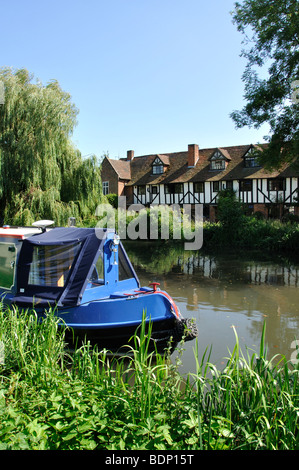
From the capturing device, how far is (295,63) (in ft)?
66.4

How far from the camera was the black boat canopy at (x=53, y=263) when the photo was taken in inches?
274

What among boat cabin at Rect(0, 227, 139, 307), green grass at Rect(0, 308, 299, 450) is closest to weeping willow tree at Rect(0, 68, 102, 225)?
boat cabin at Rect(0, 227, 139, 307)

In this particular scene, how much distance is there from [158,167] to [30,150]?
913 inches

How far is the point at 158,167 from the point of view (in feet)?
127

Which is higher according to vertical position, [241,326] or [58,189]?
[58,189]

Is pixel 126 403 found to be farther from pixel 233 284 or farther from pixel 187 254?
pixel 187 254

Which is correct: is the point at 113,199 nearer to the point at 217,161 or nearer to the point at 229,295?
the point at 217,161

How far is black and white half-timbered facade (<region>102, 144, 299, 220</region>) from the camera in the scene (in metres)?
31.3

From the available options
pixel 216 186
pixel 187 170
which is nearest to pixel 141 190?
pixel 187 170

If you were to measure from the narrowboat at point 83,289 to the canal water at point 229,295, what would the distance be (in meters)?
0.83

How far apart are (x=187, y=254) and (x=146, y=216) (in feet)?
22.2

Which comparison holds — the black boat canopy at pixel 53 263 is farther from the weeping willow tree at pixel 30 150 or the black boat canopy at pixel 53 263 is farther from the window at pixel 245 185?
the window at pixel 245 185

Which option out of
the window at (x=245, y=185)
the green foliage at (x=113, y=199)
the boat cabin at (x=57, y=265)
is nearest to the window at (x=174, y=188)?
the green foliage at (x=113, y=199)
